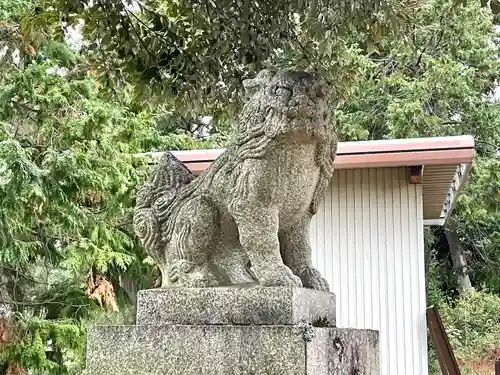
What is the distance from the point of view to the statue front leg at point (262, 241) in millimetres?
2881

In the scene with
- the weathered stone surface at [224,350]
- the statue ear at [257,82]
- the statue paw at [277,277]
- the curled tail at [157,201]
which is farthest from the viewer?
the curled tail at [157,201]

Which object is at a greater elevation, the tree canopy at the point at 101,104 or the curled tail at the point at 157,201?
→ the tree canopy at the point at 101,104

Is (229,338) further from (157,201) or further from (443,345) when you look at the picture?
(443,345)

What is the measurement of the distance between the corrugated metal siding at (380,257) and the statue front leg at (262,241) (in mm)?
4057

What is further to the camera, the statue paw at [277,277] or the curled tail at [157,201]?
the curled tail at [157,201]

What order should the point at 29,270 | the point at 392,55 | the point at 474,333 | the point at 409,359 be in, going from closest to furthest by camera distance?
1. the point at 409,359
2. the point at 29,270
3. the point at 474,333
4. the point at 392,55

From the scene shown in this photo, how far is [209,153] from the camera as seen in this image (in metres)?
6.66

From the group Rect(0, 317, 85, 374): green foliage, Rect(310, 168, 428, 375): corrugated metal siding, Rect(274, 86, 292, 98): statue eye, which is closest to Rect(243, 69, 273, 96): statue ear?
Rect(274, 86, 292, 98): statue eye

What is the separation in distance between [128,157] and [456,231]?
1084 centimetres

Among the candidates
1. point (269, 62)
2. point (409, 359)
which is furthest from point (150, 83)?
point (409, 359)

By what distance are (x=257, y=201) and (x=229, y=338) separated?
55cm

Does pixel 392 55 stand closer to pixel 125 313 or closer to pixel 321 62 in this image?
pixel 125 313

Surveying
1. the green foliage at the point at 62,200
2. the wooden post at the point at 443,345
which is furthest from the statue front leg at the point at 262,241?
the wooden post at the point at 443,345

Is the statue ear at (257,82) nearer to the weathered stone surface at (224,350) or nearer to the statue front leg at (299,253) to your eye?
the statue front leg at (299,253)
